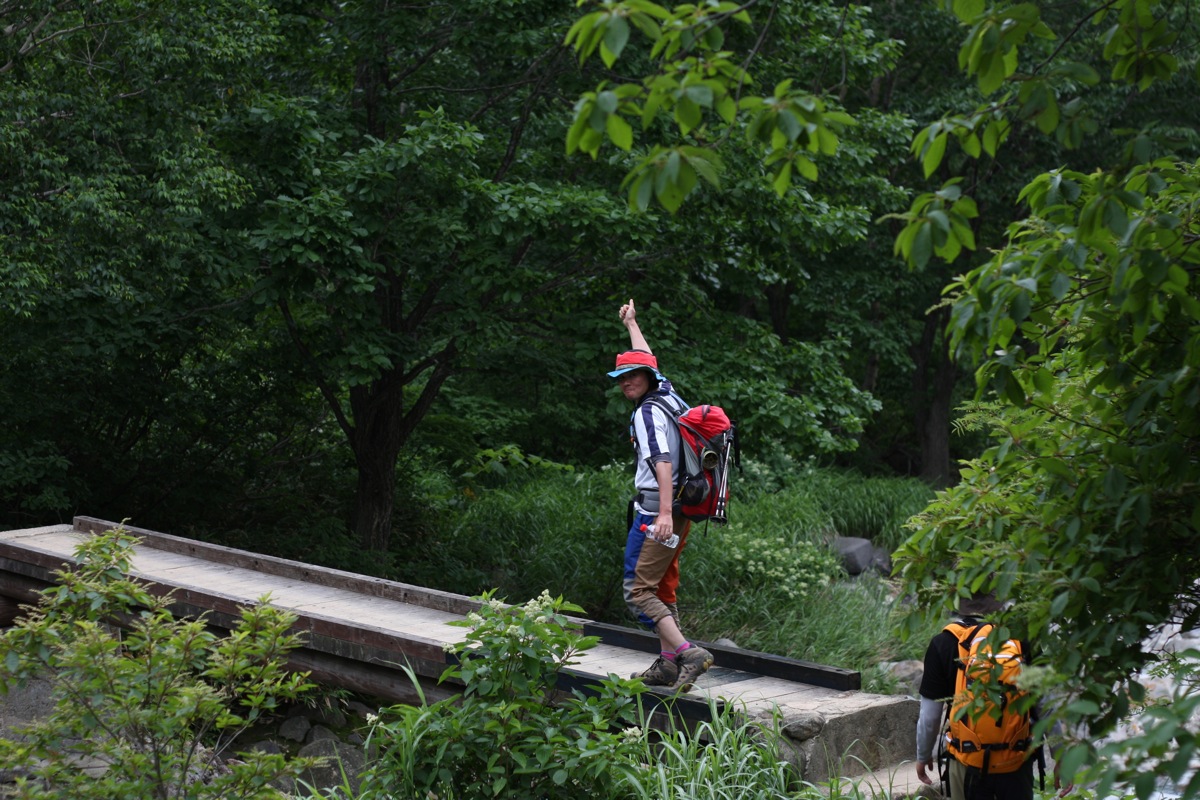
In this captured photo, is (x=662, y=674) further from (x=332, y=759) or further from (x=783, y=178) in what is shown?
(x=783, y=178)

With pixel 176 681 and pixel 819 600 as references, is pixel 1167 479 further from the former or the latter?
pixel 819 600

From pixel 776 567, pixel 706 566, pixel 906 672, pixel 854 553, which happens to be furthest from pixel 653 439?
pixel 854 553

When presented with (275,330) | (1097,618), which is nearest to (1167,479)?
(1097,618)

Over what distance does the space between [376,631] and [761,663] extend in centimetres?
228

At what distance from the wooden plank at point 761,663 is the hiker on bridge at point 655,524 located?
1.32ft

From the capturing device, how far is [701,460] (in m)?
6.17

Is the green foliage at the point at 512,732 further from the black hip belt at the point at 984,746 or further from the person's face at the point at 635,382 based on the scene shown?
the person's face at the point at 635,382

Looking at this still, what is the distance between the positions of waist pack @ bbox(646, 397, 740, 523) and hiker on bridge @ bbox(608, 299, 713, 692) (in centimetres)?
4

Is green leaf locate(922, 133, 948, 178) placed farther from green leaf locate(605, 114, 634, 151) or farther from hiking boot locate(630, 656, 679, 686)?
hiking boot locate(630, 656, 679, 686)

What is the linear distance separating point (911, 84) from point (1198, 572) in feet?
64.5

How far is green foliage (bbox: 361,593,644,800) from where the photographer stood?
4773mm

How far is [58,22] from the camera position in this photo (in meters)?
8.81

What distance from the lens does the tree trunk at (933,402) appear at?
77.7ft

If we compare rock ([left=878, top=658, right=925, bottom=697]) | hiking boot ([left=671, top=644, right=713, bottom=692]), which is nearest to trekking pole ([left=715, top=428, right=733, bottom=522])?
hiking boot ([left=671, top=644, right=713, bottom=692])
